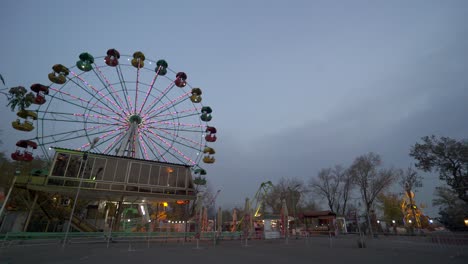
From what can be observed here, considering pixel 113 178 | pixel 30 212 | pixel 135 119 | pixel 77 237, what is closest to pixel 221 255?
pixel 77 237

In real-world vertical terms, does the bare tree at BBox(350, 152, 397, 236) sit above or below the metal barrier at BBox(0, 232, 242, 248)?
above

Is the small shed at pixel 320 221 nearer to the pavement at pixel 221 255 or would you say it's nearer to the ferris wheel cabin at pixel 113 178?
the pavement at pixel 221 255

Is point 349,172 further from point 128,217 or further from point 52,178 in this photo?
point 52,178

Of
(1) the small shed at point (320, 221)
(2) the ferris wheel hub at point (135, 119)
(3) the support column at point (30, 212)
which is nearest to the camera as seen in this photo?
(3) the support column at point (30, 212)

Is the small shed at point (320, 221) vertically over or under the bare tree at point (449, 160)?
under

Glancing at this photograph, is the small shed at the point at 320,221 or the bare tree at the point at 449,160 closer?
the bare tree at the point at 449,160

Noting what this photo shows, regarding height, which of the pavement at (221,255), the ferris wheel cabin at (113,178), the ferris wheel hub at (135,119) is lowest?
the pavement at (221,255)

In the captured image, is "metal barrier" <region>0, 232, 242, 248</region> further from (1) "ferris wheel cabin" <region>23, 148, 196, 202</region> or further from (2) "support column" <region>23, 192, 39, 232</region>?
(1) "ferris wheel cabin" <region>23, 148, 196, 202</region>

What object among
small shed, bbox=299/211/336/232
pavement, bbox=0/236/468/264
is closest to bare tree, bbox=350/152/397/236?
small shed, bbox=299/211/336/232

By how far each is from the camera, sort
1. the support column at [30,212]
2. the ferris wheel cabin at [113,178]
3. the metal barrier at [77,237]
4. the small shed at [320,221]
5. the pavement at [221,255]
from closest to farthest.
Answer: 1. the pavement at [221,255]
2. the metal barrier at [77,237]
3. the support column at [30,212]
4. the ferris wheel cabin at [113,178]
5. the small shed at [320,221]

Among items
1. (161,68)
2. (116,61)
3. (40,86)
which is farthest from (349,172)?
(40,86)

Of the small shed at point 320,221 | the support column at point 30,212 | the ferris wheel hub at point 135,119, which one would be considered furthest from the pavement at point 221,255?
the small shed at point 320,221

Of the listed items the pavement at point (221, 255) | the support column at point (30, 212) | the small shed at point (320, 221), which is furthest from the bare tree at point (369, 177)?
the support column at point (30, 212)

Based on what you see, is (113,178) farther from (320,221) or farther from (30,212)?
(320,221)
